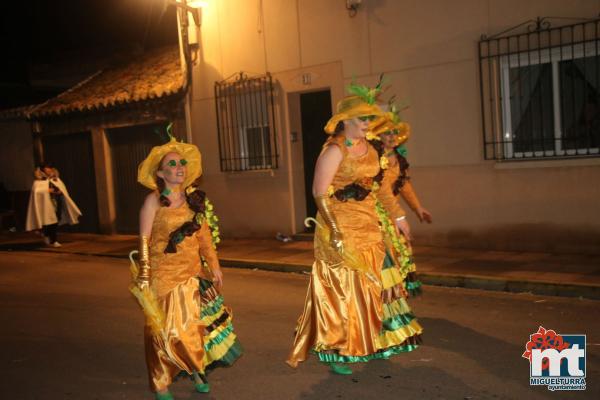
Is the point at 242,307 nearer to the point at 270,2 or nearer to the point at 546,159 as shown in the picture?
the point at 546,159

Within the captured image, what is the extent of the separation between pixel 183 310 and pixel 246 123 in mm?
9155

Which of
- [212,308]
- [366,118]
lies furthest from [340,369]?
[366,118]

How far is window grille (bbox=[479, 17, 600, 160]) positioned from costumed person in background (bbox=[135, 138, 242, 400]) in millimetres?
6341

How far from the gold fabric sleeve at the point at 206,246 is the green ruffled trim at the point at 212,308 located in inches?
9.8

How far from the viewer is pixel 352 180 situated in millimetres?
4934

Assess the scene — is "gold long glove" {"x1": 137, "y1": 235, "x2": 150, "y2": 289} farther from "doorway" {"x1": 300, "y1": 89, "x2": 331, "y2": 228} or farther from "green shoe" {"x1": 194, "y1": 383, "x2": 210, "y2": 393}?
"doorway" {"x1": 300, "y1": 89, "x2": 331, "y2": 228}

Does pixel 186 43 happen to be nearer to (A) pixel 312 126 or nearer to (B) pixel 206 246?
(A) pixel 312 126

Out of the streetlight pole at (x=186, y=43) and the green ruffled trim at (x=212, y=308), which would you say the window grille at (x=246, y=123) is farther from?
the green ruffled trim at (x=212, y=308)

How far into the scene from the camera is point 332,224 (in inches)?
189

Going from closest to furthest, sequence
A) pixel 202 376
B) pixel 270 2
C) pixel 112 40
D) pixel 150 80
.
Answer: pixel 202 376
pixel 270 2
pixel 150 80
pixel 112 40

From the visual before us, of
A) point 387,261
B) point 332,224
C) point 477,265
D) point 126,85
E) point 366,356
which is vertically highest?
point 126,85

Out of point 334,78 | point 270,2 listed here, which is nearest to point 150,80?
point 270,2

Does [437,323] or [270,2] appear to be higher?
[270,2]

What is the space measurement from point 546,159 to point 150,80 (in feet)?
31.1
